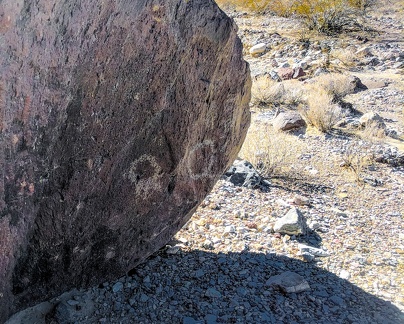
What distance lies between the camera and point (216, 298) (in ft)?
9.89

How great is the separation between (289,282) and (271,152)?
3005 millimetres

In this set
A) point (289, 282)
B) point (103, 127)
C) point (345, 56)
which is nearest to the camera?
point (103, 127)

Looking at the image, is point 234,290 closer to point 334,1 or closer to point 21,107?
point 21,107

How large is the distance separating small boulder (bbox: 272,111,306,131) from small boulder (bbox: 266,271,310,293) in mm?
4442

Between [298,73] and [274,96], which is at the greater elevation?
[298,73]

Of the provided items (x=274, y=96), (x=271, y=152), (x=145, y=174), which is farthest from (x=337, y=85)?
(x=145, y=174)

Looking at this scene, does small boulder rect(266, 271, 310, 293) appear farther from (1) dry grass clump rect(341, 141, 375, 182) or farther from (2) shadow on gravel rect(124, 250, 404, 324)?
(1) dry grass clump rect(341, 141, 375, 182)

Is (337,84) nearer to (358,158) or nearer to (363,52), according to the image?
(358,158)

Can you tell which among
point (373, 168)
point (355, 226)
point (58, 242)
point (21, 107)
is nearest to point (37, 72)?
point (21, 107)

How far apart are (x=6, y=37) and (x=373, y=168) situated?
5291mm

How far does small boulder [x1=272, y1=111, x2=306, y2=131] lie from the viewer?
293 inches

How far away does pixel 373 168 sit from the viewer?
6.20m

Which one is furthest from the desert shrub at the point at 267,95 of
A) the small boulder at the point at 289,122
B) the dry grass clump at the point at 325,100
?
the small boulder at the point at 289,122

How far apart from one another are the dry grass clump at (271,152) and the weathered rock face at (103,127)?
274 cm
